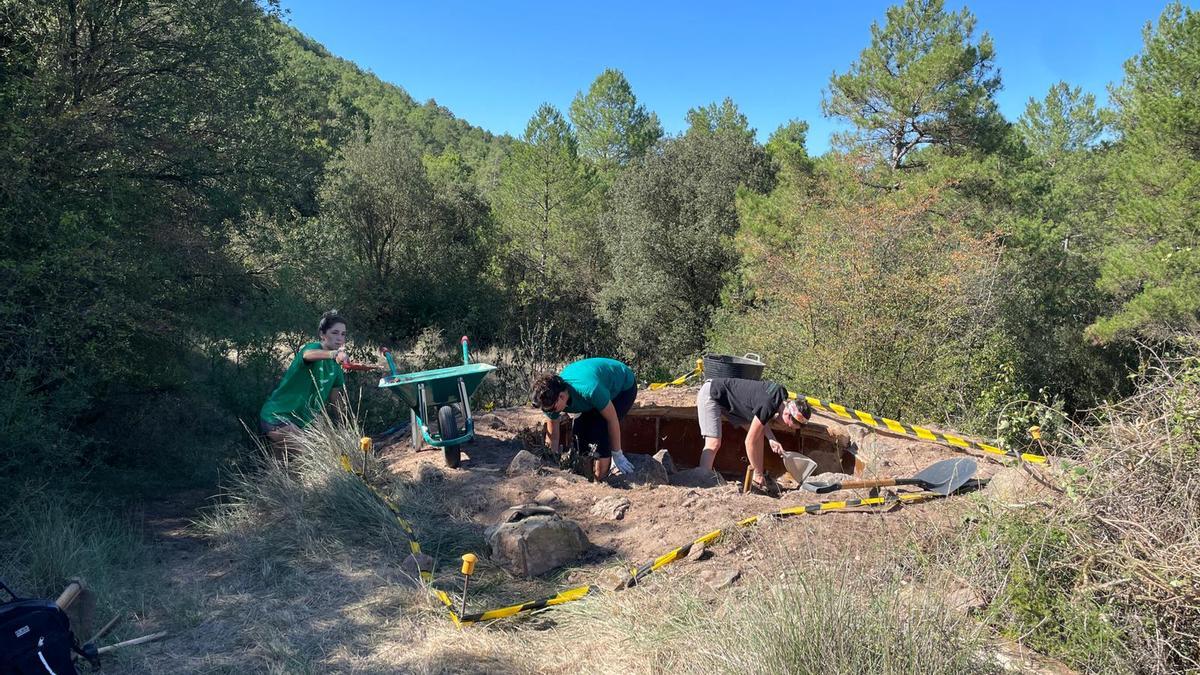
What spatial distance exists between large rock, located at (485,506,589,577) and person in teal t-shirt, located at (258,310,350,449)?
2.00m

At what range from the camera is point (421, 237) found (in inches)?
792

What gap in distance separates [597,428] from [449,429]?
1.24 meters

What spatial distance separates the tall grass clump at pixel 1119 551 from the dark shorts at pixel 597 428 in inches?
122

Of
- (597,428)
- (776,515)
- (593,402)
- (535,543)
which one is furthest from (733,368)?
(535,543)

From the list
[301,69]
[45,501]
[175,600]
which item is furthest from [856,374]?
[301,69]

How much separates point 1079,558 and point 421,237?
1878 cm

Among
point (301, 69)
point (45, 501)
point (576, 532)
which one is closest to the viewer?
point (576, 532)

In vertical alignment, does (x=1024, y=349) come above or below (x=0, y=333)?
below

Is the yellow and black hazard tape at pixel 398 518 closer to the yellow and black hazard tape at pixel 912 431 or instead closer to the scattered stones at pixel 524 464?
the scattered stones at pixel 524 464

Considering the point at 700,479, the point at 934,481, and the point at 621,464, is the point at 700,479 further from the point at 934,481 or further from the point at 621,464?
the point at 934,481

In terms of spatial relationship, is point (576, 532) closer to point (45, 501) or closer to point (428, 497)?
point (428, 497)

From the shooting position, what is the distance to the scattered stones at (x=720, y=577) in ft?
12.4

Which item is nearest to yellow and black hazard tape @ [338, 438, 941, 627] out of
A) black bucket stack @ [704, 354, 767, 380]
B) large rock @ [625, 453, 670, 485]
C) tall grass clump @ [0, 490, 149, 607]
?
tall grass clump @ [0, 490, 149, 607]

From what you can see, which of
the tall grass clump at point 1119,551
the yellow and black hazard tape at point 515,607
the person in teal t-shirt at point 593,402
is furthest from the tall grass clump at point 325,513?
the tall grass clump at point 1119,551
